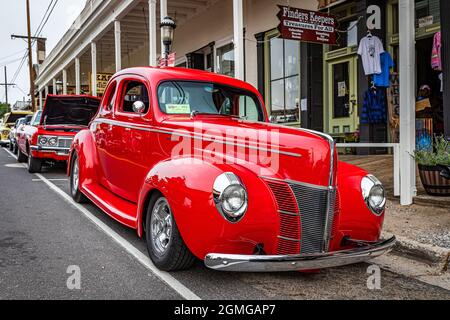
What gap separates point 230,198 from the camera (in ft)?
10.6

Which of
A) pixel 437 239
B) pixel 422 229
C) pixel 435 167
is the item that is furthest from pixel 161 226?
pixel 435 167

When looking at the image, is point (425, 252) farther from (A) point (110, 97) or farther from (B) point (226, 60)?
(B) point (226, 60)

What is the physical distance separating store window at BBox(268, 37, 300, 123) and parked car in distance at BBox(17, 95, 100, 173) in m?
4.71

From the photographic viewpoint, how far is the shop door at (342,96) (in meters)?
10.3

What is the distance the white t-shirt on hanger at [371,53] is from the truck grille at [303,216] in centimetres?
619

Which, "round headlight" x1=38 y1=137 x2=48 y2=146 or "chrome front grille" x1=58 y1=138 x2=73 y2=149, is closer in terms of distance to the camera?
"round headlight" x1=38 y1=137 x2=48 y2=146

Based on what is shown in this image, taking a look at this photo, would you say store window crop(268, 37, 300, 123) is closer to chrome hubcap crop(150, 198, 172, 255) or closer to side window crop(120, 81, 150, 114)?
side window crop(120, 81, 150, 114)

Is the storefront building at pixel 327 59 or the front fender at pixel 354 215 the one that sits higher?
the storefront building at pixel 327 59

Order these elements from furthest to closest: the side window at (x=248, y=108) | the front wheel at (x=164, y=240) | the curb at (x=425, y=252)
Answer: the side window at (x=248, y=108) → the curb at (x=425, y=252) → the front wheel at (x=164, y=240)

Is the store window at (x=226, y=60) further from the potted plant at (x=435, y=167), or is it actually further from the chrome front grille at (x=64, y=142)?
the potted plant at (x=435, y=167)

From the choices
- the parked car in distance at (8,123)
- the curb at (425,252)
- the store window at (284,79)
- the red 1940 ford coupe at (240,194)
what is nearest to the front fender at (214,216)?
the red 1940 ford coupe at (240,194)

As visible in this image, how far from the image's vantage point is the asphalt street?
3342mm

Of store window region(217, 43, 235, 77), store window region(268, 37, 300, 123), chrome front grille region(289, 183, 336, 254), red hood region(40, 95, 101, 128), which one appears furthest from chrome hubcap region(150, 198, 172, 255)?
store window region(217, 43, 235, 77)

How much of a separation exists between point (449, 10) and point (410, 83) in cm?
106
